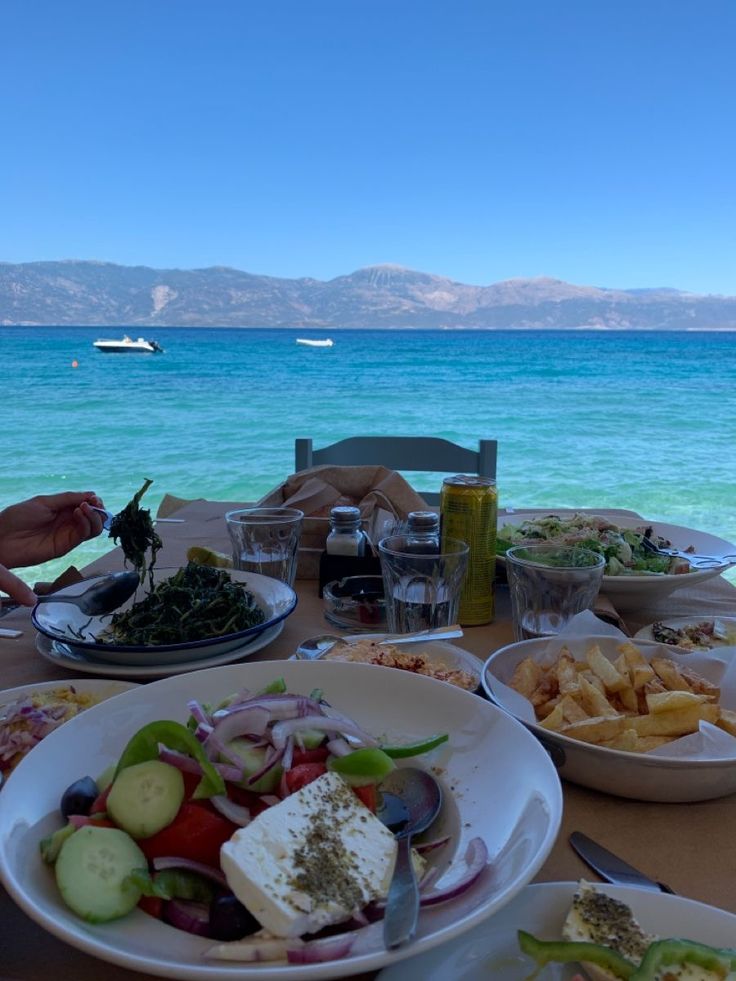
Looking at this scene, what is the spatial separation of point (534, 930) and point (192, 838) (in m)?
0.32

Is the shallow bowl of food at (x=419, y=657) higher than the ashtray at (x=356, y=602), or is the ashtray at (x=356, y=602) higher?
the shallow bowl of food at (x=419, y=657)

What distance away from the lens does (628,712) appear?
992 millimetres

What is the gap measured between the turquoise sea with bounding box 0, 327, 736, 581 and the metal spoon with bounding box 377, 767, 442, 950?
5.60 meters

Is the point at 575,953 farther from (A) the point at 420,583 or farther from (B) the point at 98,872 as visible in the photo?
(A) the point at 420,583

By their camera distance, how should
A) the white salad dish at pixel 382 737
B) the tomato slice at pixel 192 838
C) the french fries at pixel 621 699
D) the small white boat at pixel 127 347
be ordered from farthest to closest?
the small white boat at pixel 127 347, the french fries at pixel 621 699, the tomato slice at pixel 192 838, the white salad dish at pixel 382 737

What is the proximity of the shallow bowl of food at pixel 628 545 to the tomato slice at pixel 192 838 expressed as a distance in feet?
3.44

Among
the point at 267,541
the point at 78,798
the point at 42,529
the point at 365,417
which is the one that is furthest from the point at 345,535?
the point at 365,417

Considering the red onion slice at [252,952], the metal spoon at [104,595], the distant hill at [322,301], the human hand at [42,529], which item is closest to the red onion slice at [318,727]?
the red onion slice at [252,952]

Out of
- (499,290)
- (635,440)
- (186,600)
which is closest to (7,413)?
(635,440)

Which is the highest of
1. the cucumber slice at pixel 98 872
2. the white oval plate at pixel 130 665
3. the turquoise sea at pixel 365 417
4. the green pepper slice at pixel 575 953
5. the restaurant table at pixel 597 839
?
the cucumber slice at pixel 98 872

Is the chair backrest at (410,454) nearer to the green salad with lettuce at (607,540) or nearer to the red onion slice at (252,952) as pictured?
the green salad with lettuce at (607,540)

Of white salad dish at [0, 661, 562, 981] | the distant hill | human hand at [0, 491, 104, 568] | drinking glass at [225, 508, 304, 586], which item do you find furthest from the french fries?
the distant hill

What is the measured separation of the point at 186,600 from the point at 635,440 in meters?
15.1

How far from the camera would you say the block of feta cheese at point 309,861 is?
55cm
